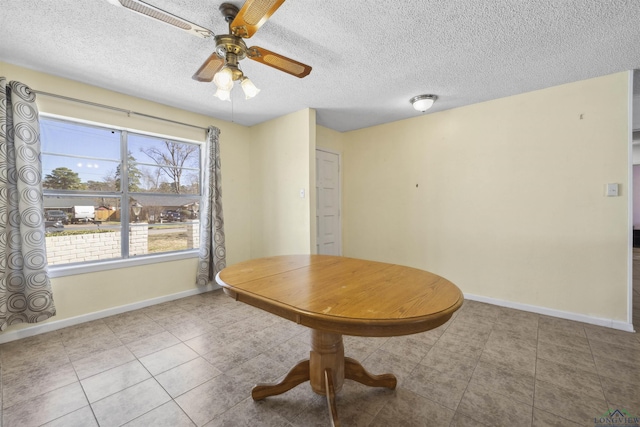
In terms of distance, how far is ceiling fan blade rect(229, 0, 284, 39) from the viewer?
46.1 inches

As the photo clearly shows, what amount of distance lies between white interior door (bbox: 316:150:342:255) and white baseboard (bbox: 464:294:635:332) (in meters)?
2.01

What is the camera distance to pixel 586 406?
1.46 m

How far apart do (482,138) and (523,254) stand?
1.40 meters

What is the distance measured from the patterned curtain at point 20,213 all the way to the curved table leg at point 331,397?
8.57 feet

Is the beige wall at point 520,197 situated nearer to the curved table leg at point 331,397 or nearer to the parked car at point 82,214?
the curved table leg at point 331,397

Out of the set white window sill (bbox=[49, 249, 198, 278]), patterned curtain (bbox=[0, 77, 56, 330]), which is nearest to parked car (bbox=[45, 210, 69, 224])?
patterned curtain (bbox=[0, 77, 56, 330])

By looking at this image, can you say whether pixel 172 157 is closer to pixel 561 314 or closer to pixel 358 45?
pixel 358 45

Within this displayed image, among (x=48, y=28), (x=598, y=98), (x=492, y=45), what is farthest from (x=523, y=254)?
(x=48, y=28)

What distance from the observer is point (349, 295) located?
117 cm

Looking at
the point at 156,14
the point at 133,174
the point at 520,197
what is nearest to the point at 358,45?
the point at 156,14

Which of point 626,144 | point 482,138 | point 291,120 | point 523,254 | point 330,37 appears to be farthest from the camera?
point 291,120

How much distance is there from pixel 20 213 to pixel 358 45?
10.2 ft

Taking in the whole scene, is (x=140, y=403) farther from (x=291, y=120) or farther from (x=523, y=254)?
(x=523, y=254)

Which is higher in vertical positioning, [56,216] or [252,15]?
[252,15]
